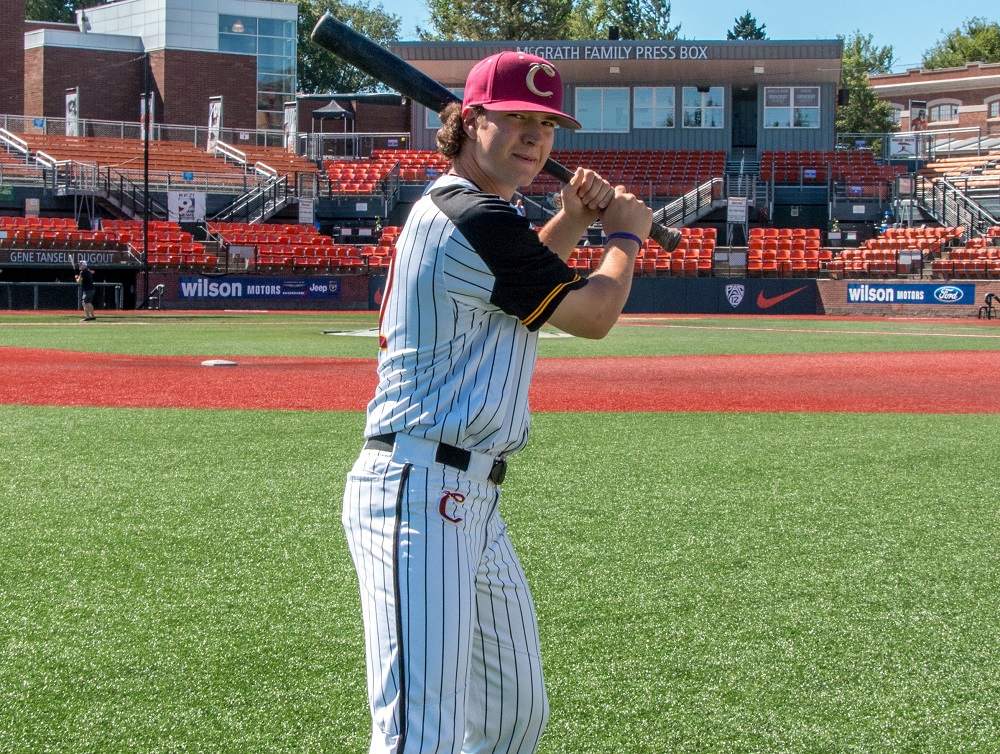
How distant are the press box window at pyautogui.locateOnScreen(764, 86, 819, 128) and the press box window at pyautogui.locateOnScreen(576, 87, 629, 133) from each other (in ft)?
18.2

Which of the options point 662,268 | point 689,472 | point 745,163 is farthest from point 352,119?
point 689,472

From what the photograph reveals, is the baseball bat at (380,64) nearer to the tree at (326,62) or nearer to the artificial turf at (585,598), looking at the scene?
the artificial turf at (585,598)

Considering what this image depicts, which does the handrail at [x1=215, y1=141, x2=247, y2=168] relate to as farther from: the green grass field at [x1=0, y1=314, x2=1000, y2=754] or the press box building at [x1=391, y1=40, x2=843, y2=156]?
the green grass field at [x1=0, y1=314, x2=1000, y2=754]

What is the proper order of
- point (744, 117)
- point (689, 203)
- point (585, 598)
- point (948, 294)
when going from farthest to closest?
point (744, 117)
point (689, 203)
point (948, 294)
point (585, 598)

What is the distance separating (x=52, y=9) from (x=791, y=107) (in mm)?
59669

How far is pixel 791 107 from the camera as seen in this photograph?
141 feet

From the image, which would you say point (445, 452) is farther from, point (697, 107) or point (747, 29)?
point (747, 29)

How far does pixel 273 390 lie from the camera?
38.4ft

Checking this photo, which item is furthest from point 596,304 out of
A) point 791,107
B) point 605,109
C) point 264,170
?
point 791,107

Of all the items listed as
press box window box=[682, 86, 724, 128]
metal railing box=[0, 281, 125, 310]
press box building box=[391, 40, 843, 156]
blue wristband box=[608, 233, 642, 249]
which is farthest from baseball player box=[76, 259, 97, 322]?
press box window box=[682, 86, 724, 128]

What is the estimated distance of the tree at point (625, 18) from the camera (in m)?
73.4

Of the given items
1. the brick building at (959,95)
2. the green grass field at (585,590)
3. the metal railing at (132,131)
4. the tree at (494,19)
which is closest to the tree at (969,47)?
the brick building at (959,95)

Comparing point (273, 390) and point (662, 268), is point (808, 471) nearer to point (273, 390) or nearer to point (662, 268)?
point (273, 390)

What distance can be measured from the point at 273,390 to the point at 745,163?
110 feet
